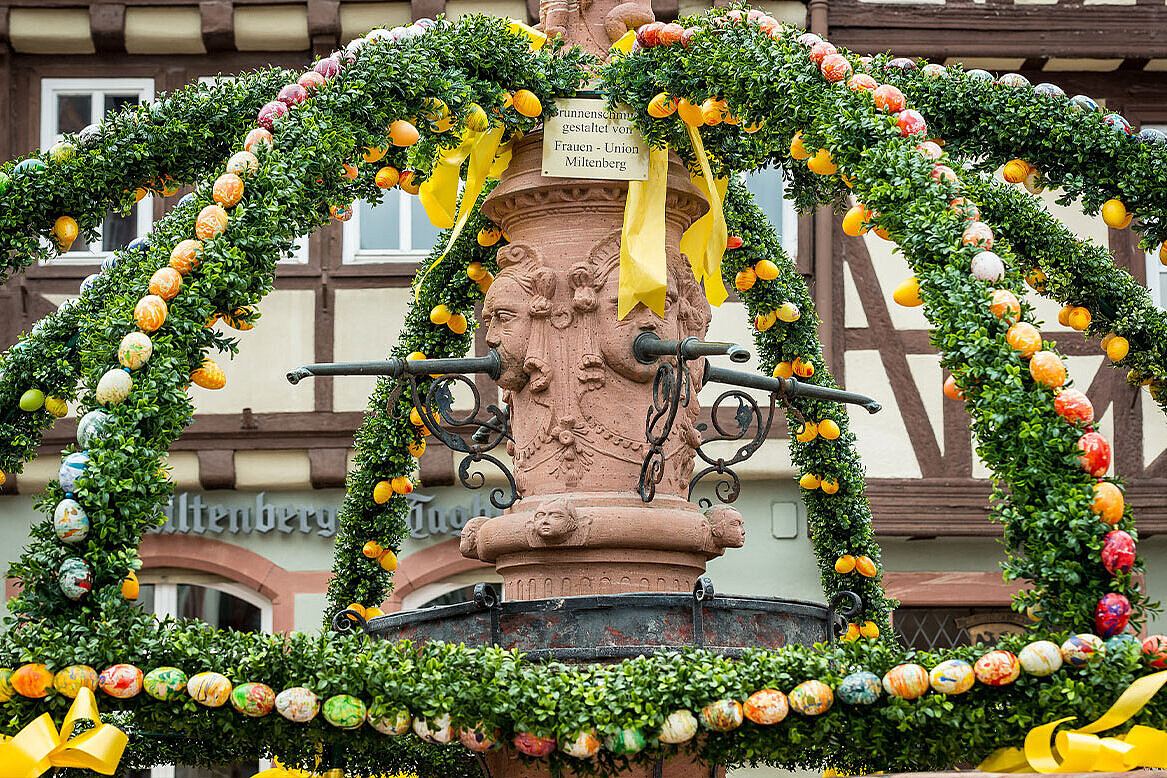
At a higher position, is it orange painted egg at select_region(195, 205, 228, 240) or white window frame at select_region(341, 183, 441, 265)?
white window frame at select_region(341, 183, 441, 265)

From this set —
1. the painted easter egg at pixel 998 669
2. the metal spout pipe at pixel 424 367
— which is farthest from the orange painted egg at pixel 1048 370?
the metal spout pipe at pixel 424 367

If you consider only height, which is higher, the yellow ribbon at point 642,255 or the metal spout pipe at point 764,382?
the yellow ribbon at point 642,255

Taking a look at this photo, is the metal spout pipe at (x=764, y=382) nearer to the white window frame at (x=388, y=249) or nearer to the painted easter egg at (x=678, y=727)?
the painted easter egg at (x=678, y=727)

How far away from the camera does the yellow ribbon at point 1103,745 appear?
8.29ft

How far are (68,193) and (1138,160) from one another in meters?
2.56

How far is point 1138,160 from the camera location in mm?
3662

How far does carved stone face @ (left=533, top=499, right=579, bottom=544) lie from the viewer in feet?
11.2

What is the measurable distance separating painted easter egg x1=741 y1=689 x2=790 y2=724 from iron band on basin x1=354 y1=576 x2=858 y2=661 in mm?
339

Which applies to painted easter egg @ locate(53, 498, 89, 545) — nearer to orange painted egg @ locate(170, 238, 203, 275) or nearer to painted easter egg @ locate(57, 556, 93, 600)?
painted easter egg @ locate(57, 556, 93, 600)

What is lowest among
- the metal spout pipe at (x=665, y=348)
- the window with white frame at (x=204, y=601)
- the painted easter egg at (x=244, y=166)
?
the window with white frame at (x=204, y=601)

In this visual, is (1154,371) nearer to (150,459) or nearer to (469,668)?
(469,668)

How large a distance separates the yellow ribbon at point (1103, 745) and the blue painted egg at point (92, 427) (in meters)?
1.77

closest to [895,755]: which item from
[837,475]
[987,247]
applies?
[987,247]

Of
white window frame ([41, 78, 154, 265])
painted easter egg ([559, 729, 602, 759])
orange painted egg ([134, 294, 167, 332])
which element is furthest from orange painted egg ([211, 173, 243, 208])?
white window frame ([41, 78, 154, 265])
